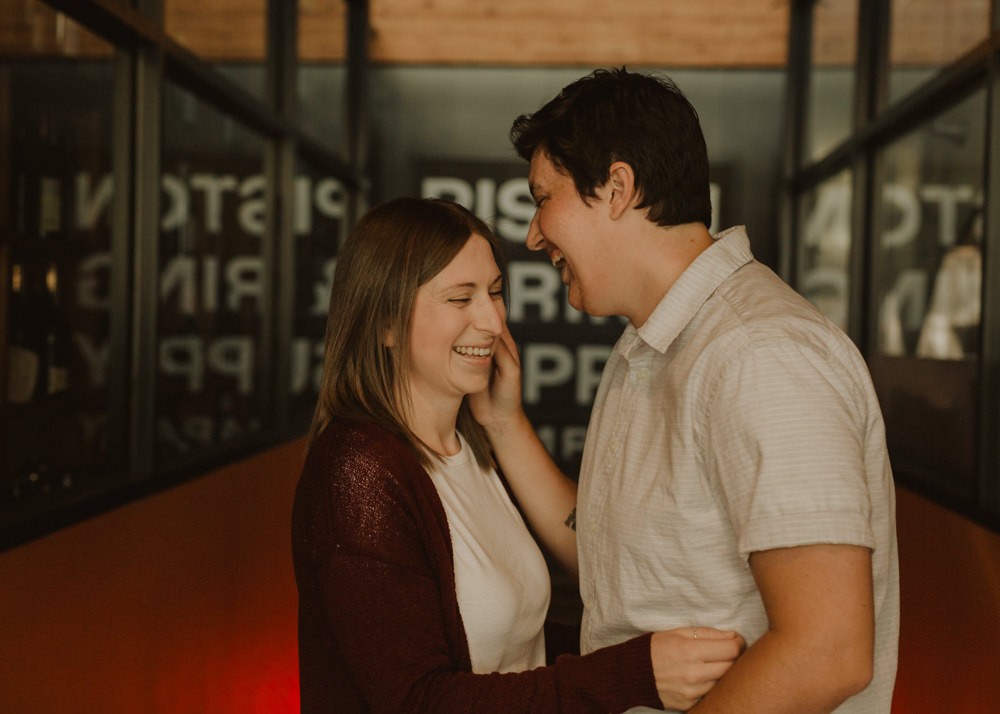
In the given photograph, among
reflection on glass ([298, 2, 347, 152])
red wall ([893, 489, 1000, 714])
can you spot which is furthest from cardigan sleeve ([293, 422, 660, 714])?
reflection on glass ([298, 2, 347, 152])

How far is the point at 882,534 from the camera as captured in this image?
1.38m

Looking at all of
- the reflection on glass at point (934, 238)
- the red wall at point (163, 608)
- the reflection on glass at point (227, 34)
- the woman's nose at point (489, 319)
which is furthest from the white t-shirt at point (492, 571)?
the reflection on glass at point (227, 34)

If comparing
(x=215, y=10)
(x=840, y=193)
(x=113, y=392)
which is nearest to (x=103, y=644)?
(x=113, y=392)

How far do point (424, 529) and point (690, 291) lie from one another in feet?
1.77

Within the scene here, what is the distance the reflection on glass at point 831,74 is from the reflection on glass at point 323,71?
2.88 meters

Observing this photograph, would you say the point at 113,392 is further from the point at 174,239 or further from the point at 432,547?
the point at 432,547

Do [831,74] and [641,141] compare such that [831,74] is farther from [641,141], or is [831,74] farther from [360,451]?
[360,451]

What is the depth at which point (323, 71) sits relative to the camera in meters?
5.82

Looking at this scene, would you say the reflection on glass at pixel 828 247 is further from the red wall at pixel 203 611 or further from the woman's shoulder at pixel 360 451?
the woman's shoulder at pixel 360 451

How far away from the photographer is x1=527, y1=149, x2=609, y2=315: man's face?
157 cm

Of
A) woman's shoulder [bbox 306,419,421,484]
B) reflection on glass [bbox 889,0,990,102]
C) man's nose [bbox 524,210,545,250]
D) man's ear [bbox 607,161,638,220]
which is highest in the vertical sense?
reflection on glass [bbox 889,0,990,102]

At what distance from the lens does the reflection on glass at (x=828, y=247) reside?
528 cm

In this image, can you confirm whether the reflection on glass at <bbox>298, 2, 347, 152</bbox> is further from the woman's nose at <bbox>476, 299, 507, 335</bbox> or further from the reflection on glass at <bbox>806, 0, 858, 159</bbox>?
the woman's nose at <bbox>476, 299, 507, 335</bbox>

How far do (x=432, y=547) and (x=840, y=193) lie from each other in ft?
14.8
